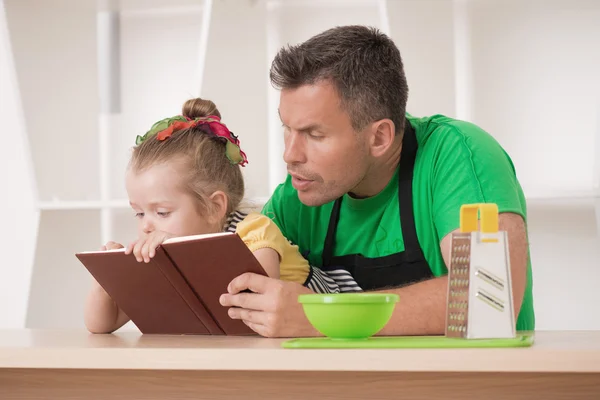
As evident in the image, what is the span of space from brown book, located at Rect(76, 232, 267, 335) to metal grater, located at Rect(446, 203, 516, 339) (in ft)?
1.10

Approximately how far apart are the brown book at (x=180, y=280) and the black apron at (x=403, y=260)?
1.63 ft

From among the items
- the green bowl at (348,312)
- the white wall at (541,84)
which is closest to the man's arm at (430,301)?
the green bowl at (348,312)

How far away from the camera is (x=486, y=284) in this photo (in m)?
1.03

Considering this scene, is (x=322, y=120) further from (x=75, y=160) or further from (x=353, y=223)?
(x=75, y=160)

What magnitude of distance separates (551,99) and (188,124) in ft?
5.18

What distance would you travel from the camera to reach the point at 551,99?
2.83 metres

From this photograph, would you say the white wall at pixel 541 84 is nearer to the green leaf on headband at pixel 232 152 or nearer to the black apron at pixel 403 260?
the black apron at pixel 403 260

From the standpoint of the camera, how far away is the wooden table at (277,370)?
3.06 feet

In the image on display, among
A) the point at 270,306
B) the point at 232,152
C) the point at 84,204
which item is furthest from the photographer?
the point at 84,204

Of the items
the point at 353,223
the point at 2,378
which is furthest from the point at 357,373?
the point at 353,223

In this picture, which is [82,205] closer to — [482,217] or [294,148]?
[294,148]

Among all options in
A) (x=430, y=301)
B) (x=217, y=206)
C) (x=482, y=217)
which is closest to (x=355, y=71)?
(x=217, y=206)

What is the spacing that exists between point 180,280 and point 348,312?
0.35 m

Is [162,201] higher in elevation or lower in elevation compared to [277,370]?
higher
